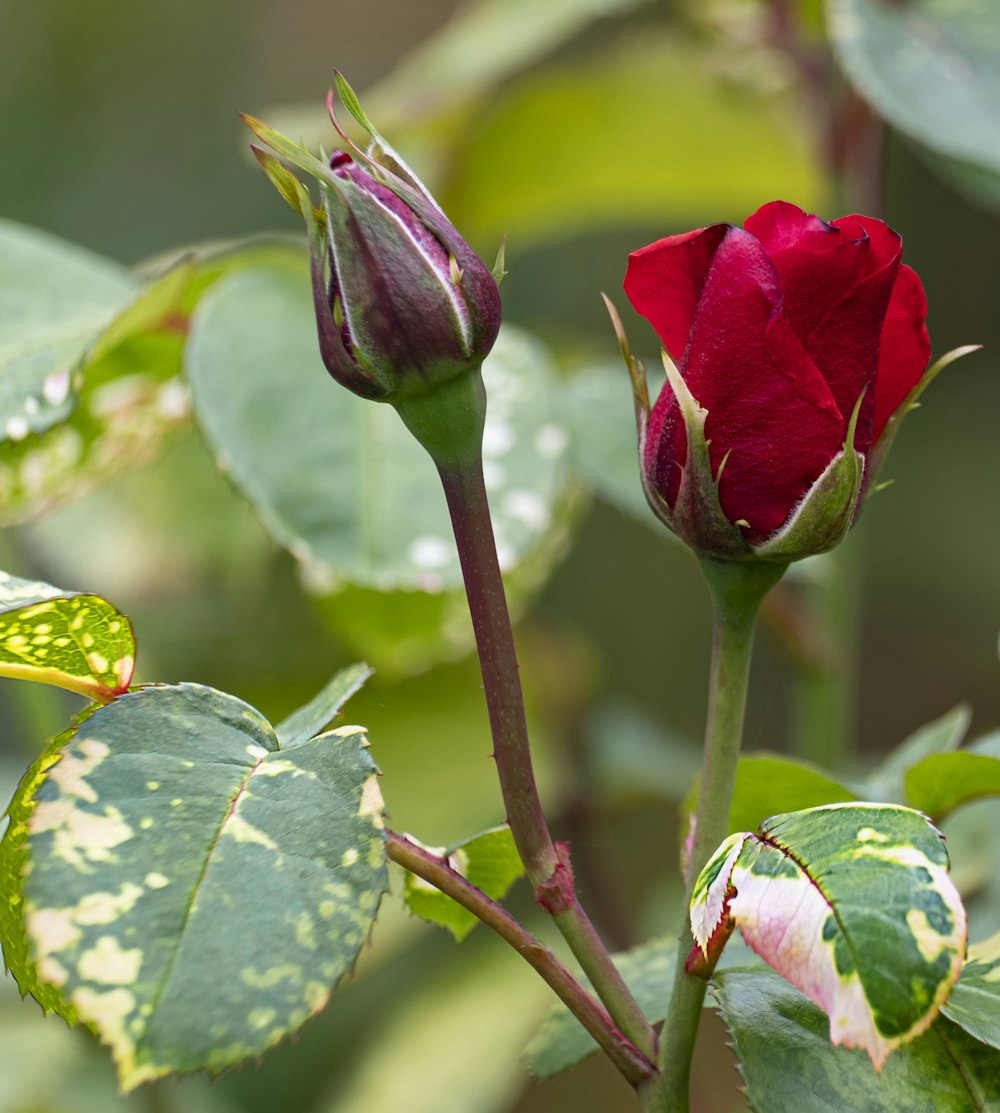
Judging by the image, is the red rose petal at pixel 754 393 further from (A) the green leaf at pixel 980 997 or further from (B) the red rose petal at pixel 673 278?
(A) the green leaf at pixel 980 997

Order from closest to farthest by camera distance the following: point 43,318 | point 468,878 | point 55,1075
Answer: point 468,878 → point 43,318 → point 55,1075

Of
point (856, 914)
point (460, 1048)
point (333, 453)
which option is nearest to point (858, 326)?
point (856, 914)

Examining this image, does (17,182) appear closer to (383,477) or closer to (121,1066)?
(383,477)

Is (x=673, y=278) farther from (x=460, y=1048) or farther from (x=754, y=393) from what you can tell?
(x=460, y=1048)

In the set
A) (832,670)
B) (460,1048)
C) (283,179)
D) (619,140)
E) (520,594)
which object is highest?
(283,179)

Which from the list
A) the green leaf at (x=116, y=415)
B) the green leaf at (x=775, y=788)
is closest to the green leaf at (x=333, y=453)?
the green leaf at (x=116, y=415)

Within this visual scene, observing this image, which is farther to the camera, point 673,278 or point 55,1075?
point 55,1075
